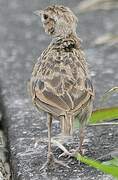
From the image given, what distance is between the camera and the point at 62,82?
4773 millimetres

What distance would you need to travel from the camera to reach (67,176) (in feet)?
15.3

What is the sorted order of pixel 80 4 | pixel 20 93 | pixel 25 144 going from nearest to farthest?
pixel 25 144, pixel 20 93, pixel 80 4

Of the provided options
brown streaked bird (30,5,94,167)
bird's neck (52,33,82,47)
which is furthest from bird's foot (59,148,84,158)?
bird's neck (52,33,82,47)

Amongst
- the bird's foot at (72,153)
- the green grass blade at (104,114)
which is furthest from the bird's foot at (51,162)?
the green grass blade at (104,114)

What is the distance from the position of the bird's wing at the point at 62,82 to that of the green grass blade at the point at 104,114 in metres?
0.33

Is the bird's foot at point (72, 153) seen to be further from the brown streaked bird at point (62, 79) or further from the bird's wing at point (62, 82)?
the bird's wing at point (62, 82)

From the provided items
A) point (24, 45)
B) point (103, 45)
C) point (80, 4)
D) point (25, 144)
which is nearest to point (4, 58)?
point (24, 45)

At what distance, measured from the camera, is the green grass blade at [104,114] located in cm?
511

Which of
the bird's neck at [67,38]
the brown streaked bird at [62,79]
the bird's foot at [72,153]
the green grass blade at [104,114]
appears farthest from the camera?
the bird's neck at [67,38]

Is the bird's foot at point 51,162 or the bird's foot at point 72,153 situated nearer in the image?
the bird's foot at point 51,162

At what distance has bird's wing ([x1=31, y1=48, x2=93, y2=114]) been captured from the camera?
4660mm

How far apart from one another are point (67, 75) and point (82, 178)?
28.6 inches

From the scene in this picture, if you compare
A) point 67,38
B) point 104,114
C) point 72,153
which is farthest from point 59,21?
point 72,153

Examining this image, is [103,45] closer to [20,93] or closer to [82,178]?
[20,93]
